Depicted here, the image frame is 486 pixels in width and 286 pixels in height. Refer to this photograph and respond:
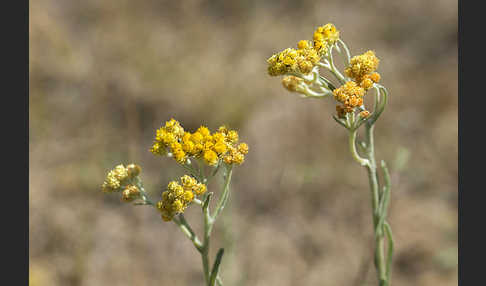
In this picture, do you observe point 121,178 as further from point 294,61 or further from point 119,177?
point 294,61

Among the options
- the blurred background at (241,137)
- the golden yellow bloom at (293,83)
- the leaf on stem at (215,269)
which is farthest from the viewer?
the blurred background at (241,137)

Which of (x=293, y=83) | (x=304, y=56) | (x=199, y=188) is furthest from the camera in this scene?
(x=293, y=83)

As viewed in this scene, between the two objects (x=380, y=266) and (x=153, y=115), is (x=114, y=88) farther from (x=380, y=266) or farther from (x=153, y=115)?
(x=380, y=266)

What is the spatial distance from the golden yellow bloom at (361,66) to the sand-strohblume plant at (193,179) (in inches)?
25.7

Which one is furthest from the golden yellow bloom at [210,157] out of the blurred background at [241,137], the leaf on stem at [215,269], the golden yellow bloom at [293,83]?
the blurred background at [241,137]

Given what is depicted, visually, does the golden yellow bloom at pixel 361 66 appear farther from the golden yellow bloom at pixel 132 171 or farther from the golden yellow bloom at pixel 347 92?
the golden yellow bloom at pixel 132 171

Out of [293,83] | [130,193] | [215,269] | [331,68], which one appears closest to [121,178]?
[130,193]

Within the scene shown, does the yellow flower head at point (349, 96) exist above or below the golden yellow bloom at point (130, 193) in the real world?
above

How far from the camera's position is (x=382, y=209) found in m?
2.10

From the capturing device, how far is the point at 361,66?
2.07m

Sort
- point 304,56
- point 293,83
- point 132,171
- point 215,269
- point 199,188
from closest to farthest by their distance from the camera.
Result: point 215,269 → point 199,188 → point 304,56 → point 132,171 → point 293,83

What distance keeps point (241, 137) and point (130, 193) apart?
3.84 metres

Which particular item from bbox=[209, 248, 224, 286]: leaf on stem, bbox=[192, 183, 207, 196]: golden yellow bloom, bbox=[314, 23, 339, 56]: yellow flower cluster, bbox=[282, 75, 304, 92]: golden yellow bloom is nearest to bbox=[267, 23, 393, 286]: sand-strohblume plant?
bbox=[314, 23, 339, 56]: yellow flower cluster

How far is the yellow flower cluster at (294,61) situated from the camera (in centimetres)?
208
